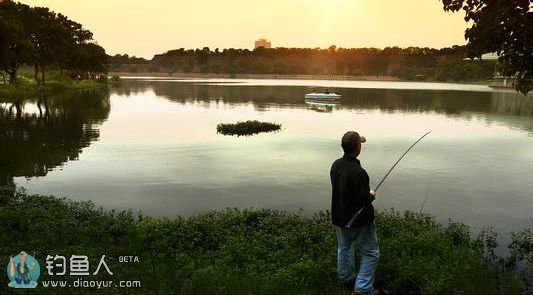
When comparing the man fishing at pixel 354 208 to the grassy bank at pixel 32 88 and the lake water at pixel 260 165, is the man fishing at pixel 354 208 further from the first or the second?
the grassy bank at pixel 32 88

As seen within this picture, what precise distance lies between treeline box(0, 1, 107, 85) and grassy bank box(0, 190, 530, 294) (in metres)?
51.6

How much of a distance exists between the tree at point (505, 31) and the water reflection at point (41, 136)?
1980 cm

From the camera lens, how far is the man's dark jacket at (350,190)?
25.8 ft

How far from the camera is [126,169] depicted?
2358 centimetres

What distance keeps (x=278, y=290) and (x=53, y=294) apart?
13.5 ft

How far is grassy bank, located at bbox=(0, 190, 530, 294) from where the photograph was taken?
29.1 ft

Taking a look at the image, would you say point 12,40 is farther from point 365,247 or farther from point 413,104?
point 365,247

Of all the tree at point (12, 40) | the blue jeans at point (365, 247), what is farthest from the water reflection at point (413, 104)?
the blue jeans at point (365, 247)

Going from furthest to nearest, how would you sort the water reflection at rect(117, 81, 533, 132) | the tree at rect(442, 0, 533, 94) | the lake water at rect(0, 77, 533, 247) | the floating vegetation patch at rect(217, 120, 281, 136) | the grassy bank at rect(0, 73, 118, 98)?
the grassy bank at rect(0, 73, 118, 98), the water reflection at rect(117, 81, 533, 132), the floating vegetation patch at rect(217, 120, 281, 136), the lake water at rect(0, 77, 533, 247), the tree at rect(442, 0, 533, 94)

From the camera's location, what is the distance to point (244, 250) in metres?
11.0

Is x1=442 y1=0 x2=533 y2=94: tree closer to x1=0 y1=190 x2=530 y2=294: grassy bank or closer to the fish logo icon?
x1=0 y1=190 x2=530 y2=294: grassy bank

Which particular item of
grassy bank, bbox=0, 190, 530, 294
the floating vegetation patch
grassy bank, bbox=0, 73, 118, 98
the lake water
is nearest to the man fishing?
grassy bank, bbox=0, 190, 530, 294

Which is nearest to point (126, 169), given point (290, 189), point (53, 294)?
point (290, 189)

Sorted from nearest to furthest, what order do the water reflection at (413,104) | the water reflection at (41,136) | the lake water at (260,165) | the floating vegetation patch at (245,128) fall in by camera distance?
the lake water at (260,165) < the water reflection at (41,136) < the floating vegetation patch at (245,128) < the water reflection at (413,104)
